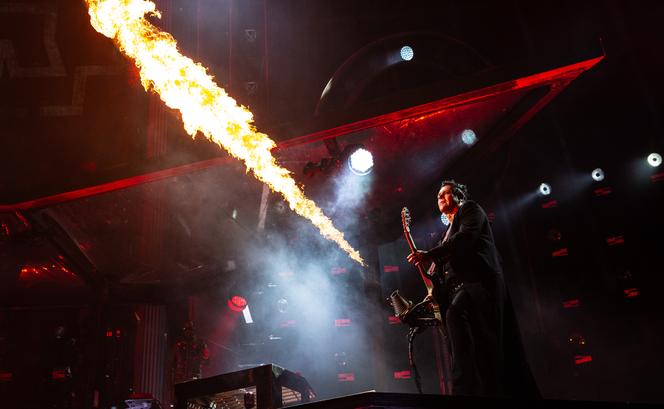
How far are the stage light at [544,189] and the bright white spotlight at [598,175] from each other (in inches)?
41.8

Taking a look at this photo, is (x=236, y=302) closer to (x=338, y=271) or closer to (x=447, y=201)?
(x=338, y=271)

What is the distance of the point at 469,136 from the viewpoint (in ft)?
27.9

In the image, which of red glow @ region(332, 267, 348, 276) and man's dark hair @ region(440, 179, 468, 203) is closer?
man's dark hair @ region(440, 179, 468, 203)

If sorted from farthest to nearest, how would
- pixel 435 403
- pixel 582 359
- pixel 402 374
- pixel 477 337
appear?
1. pixel 582 359
2. pixel 402 374
3. pixel 477 337
4. pixel 435 403

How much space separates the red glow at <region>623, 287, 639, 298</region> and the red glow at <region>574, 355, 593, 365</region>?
168cm

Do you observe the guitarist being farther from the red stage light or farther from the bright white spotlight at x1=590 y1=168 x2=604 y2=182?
the bright white spotlight at x1=590 y1=168 x2=604 y2=182

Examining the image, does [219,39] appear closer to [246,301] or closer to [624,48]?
[246,301]

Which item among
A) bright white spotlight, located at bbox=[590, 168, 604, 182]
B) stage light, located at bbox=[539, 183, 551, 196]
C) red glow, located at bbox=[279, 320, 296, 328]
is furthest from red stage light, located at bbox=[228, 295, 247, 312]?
bright white spotlight, located at bbox=[590, 168, 604, 182]

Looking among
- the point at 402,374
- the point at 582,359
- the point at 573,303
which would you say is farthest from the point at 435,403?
the point at 573,303

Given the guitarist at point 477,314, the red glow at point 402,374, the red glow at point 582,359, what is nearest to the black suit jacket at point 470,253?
the guitarist at point 477,314

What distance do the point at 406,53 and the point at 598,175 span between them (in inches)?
238

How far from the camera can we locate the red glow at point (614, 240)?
9.91 m

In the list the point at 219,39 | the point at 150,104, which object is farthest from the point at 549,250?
the point at 150,104

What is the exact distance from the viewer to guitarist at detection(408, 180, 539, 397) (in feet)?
8.70
